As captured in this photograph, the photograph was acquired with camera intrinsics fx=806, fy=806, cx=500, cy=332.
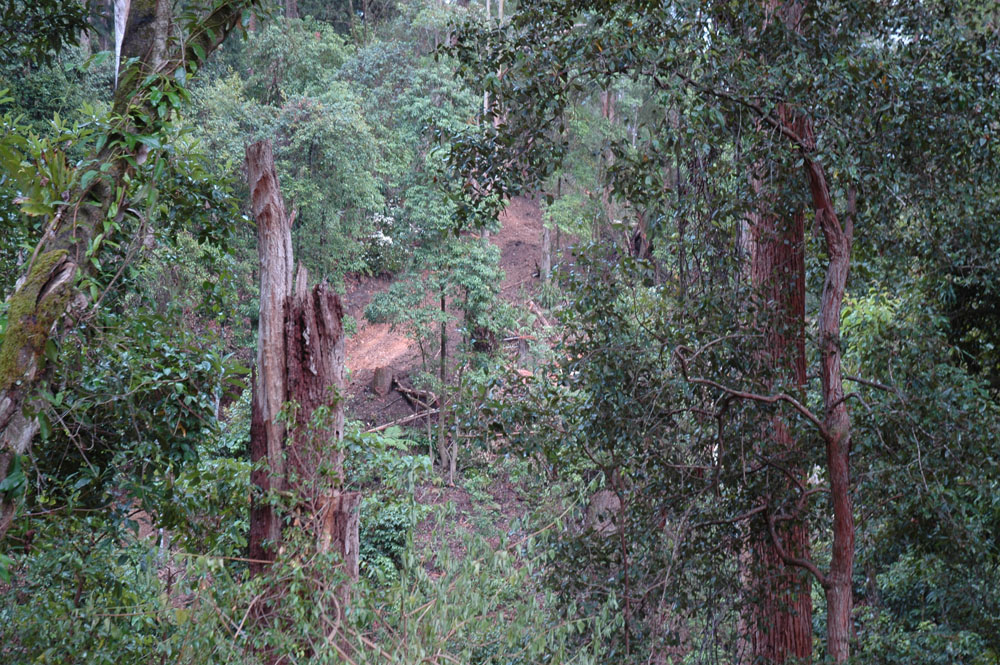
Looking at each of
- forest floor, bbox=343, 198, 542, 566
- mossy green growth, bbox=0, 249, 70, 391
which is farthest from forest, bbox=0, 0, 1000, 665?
forest floor, bbox=343, 198, 542, 566

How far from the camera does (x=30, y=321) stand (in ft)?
10.1

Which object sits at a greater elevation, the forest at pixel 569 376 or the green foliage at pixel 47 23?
the green foliage at pixel 47 23

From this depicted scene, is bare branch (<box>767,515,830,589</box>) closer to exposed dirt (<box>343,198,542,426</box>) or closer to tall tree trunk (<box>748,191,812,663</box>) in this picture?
tall tree trunk (<box>748,191,812,663</box>)

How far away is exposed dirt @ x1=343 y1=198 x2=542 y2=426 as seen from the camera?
20125 mm

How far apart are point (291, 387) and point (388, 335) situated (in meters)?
17.6

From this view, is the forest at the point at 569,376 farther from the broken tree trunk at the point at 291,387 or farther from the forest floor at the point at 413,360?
the forest floor at the point at 413,360

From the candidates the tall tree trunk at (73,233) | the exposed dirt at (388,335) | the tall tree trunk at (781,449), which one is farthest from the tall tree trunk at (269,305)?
the exposed dirt at (388,335)

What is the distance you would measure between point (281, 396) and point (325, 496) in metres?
0.71

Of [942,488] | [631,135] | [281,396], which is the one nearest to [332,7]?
[631,135]

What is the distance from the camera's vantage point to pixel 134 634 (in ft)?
13.0

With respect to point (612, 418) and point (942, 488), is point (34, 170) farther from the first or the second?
point (942, 488)

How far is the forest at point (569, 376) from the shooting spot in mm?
3652

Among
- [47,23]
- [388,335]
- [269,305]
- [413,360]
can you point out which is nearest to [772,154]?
[269,305]

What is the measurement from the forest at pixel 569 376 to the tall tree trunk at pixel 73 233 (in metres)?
0.02
